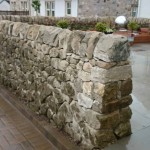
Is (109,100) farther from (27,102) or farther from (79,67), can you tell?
(27,102)

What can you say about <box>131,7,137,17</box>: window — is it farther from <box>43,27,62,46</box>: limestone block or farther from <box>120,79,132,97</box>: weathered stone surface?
<box>120,79,132,97</box>: weathered stone surface

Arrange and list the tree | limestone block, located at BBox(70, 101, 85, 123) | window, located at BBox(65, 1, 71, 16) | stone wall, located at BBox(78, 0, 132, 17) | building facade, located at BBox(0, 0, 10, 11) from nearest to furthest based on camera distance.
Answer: limestone block, located at BBox(70, 101, 85, 123) < stone wall, located at BBox(78, 0, 132, 17) < window, located at BBox(65, 1, 71, 16) < the tree < building facade, located at BBox(0, 0, 10, 11)

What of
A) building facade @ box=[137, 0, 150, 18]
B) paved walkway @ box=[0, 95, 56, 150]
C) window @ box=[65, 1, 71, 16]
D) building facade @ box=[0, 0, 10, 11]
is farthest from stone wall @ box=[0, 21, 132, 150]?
building facade @ box=[0, 0, 10, 11]

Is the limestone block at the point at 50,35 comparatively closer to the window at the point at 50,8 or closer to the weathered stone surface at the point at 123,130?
the weathered stone surface at the point at 123,130

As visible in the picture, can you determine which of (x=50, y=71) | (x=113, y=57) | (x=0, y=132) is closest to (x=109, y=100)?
(x=113, y=57)

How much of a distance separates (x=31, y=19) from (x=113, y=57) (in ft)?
32.9

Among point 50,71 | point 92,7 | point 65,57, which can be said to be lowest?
point 50,71

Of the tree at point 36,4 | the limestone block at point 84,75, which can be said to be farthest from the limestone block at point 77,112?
the tree at point 36,4

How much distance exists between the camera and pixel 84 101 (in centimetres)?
276

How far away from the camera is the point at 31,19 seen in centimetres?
1188

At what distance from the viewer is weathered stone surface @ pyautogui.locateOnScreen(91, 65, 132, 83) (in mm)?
2475

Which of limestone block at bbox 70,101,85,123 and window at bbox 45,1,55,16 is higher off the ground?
window at bbox 45,1,55,16

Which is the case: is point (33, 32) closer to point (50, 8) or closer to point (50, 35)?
point (50, 35)

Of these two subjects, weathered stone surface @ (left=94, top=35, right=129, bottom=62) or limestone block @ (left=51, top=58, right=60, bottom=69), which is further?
limestone block @ (left=51, top=58, right=60, bottom=69)
